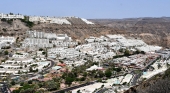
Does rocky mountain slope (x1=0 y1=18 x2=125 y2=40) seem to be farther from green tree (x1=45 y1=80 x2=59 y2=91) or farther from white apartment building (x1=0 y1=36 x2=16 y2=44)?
green tree (x1=45 y1=80 x2=59 y2=91)

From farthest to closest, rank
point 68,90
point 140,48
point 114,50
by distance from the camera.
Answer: point 140,48
point 114,50
point 68,90

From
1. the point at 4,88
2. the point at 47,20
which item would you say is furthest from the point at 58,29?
the point at 4,88

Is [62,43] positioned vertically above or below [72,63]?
above

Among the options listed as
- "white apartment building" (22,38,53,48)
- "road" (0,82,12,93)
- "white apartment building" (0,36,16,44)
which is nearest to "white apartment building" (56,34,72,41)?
"white apartment building" (22,38,53,48)

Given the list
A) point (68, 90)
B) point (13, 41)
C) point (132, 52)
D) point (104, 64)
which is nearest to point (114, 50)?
point (132, 52)

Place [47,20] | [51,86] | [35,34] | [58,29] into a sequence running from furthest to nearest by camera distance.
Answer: [47,20], [58,29], [35,34], [51,86]

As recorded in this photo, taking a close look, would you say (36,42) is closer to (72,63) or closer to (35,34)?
(35,34)

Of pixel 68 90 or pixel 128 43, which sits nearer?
pixel 68 90

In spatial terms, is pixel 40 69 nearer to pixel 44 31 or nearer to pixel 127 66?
pixel 127 66
